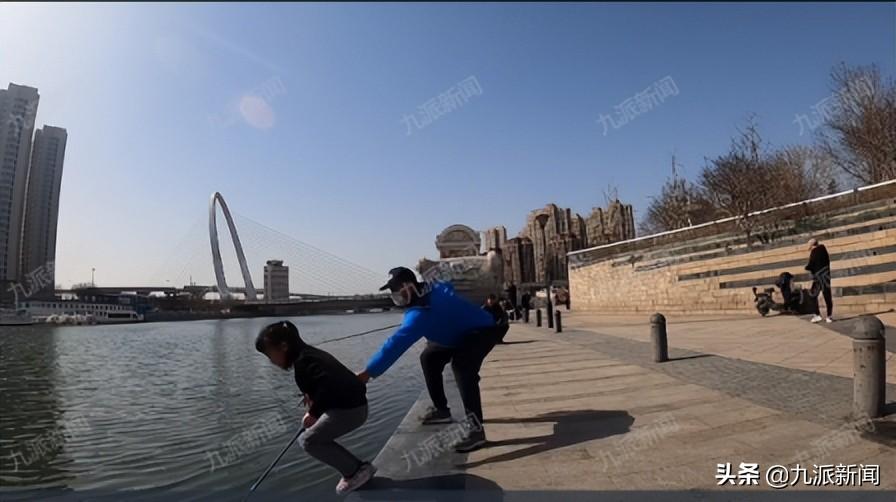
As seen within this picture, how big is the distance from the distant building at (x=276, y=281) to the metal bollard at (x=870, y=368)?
7462 centimetres

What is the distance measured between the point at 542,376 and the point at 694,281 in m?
14.2

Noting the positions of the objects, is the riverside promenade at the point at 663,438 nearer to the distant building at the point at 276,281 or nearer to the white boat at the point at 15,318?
the white boat at the point at 15,318

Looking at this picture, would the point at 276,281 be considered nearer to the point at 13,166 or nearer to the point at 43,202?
the point at 43,202

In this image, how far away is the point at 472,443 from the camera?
3850mm

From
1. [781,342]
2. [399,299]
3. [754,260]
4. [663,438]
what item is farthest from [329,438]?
[754,260]

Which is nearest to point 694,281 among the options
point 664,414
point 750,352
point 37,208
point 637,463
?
point 750,352

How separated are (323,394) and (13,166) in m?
23.8

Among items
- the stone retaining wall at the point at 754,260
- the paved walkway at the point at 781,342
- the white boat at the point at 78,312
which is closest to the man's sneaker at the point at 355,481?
the paved walkway at the point at 781,342

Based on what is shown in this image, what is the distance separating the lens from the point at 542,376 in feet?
23.3

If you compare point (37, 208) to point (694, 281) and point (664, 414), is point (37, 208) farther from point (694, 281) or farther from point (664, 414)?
point (664, 414)

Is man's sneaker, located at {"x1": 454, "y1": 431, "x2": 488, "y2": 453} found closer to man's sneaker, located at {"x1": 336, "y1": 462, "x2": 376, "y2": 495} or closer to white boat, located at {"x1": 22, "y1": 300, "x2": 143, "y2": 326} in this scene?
man's sneaker, located at {"x1": 336, "y1": 462, "x2": 376, "y2": 495}

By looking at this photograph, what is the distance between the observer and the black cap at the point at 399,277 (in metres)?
3.67

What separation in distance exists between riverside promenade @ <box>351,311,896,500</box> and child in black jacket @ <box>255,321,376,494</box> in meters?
0.21

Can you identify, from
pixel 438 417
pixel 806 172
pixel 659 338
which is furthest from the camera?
pixel 806 172
